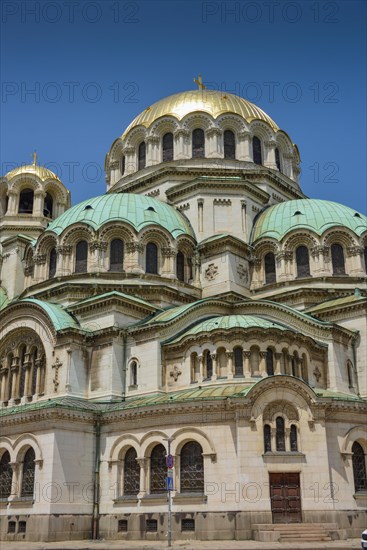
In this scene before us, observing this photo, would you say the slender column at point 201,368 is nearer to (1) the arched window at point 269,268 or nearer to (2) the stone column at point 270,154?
(1) the arched window at point 269,268

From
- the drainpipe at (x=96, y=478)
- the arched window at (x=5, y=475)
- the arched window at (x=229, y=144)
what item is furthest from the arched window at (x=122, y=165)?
the arched window at (x=5, y=475)

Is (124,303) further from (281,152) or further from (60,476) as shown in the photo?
(281,152)

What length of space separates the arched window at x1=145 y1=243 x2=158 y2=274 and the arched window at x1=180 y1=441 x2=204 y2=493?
12611 mm

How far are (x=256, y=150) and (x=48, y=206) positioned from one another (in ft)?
54.5

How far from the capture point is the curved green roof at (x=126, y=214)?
3628cm

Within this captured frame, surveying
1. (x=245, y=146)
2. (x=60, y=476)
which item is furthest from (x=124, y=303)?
(x=245, y=146)

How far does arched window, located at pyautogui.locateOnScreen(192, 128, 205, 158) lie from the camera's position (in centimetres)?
4297

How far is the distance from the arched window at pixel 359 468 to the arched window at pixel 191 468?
6480mm

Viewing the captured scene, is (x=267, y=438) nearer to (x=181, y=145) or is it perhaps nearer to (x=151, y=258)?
(x=151, y=258)

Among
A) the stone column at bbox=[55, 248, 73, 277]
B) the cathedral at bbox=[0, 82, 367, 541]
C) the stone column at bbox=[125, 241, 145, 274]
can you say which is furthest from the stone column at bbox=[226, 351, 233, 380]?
the stone column at bbox=[55, 248, 73, 277]

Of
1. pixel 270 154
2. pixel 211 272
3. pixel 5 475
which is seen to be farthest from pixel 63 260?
pixel 270 154

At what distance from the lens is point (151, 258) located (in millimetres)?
36156

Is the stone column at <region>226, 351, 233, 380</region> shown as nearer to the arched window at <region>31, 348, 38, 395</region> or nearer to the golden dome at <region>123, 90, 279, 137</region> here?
the arched window at <region>31, 348, 38, 395</region>

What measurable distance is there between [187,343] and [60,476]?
8027mm
